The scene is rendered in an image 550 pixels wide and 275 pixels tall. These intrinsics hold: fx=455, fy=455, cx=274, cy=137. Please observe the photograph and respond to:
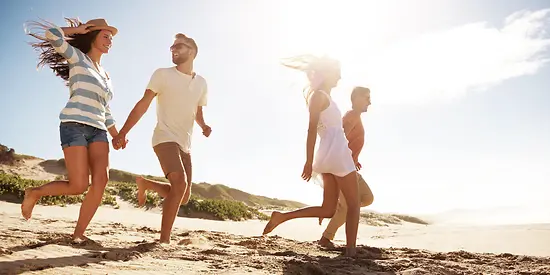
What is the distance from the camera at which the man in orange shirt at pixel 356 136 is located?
561cm

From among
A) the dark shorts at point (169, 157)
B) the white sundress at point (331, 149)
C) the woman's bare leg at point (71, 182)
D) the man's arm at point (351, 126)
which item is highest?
the man's arm at point (351, 126)

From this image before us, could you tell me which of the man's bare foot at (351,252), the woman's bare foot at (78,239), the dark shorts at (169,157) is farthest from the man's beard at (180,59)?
the man's bare foot at (351,252)

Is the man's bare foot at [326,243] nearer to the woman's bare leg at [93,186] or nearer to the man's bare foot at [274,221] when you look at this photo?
the man's bare foot at [274,221]

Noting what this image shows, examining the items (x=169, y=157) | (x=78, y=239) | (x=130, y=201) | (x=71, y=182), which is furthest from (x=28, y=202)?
(x=130, y=201)

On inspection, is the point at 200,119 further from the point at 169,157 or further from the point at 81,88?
the point at 81,88

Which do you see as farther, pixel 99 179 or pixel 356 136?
pixel 356 136

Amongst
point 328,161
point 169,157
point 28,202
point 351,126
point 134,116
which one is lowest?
point 28,202

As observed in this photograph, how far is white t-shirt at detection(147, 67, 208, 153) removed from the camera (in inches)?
181

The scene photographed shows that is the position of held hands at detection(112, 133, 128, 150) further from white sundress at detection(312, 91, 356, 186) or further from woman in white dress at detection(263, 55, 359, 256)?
white sundress at detection(312, 91, 356, 186)

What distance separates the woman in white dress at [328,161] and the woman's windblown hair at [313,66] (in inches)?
0.6

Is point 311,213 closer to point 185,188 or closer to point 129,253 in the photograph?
point 185,188

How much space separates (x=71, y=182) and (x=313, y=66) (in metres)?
2.76

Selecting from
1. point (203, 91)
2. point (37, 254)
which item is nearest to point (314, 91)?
point (203, 91)

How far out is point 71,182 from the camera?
3.97 meters
